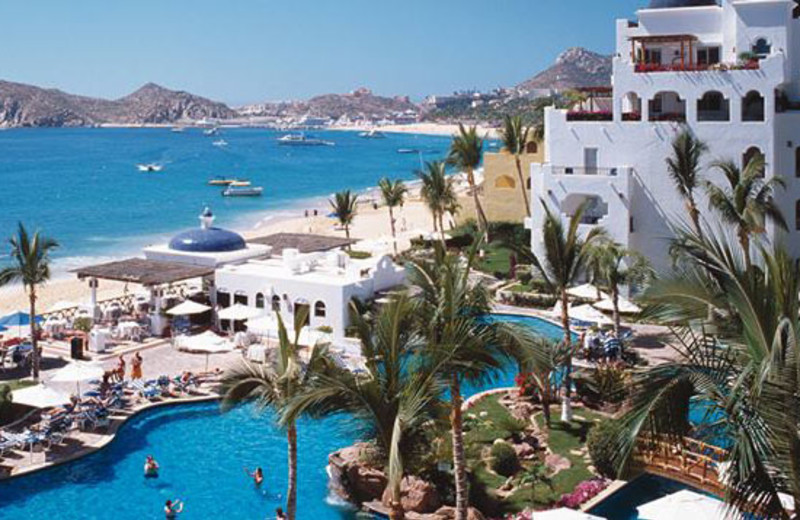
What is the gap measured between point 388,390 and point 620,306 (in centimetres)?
1896

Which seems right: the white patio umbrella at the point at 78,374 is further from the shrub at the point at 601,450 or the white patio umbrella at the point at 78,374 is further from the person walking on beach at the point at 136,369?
the shrub at the point at 601,450

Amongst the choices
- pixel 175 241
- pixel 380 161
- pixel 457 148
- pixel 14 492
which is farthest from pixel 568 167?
pixel 380 161

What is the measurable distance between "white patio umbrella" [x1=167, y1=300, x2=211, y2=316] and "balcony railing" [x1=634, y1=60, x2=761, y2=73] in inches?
752

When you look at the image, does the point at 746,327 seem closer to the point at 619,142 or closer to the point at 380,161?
the point at 619,142

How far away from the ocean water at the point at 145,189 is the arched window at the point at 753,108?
43928mm

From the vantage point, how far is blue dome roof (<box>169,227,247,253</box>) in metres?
36.4

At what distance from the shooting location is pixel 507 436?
2159 cm

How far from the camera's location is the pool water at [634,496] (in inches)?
715

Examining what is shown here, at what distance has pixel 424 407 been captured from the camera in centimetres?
1223

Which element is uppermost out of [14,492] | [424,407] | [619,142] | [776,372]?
[619,142]

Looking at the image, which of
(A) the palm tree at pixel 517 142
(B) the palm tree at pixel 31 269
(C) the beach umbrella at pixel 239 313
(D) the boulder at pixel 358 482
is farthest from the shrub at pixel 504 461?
(A) the palm tree at pixel 517 142

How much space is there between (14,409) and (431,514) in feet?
41.5

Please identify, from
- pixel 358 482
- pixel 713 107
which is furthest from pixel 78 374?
pixel 713 107

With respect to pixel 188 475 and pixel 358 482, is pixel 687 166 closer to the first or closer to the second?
pixel 358 482
